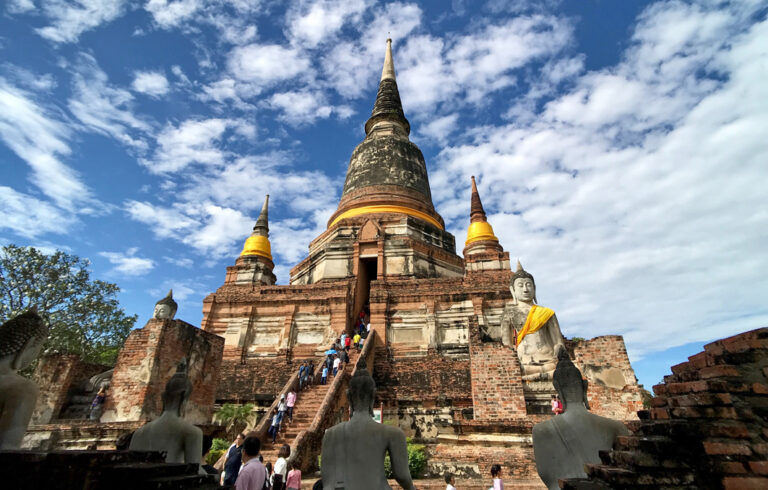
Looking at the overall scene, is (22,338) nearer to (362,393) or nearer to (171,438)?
(171,438)

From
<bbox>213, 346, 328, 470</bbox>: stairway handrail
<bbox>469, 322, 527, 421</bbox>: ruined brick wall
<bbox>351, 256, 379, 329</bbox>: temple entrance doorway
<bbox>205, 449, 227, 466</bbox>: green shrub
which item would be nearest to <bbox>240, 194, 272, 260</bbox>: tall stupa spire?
<bbox>351, 256, 379, 329</bbox>: temple entrance doorway

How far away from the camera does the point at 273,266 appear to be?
23.2 m

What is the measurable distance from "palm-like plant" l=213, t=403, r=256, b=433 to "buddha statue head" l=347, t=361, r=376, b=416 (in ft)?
32.2

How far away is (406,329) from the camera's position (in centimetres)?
1595

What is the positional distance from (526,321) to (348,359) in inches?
226

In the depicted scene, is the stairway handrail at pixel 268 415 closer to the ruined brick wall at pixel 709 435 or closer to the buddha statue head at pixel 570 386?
the buddha statue head at pixel 570 386

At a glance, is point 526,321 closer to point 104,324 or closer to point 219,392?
point 219,392

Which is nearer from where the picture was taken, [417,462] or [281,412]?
[417,462]

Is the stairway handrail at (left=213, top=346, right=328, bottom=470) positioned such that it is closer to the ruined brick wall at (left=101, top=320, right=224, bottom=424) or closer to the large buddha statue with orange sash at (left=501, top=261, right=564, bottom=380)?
the ruined brick wall at (left=101, top=320, right=224, bottom=424)

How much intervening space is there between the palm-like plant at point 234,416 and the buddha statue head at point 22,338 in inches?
349

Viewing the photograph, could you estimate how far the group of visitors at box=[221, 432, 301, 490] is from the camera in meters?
4.45

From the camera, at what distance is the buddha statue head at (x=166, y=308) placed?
40.4 ft

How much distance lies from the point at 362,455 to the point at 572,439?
1.70 meters

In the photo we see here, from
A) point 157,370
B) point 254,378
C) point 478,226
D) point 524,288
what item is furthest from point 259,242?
point 524,288
